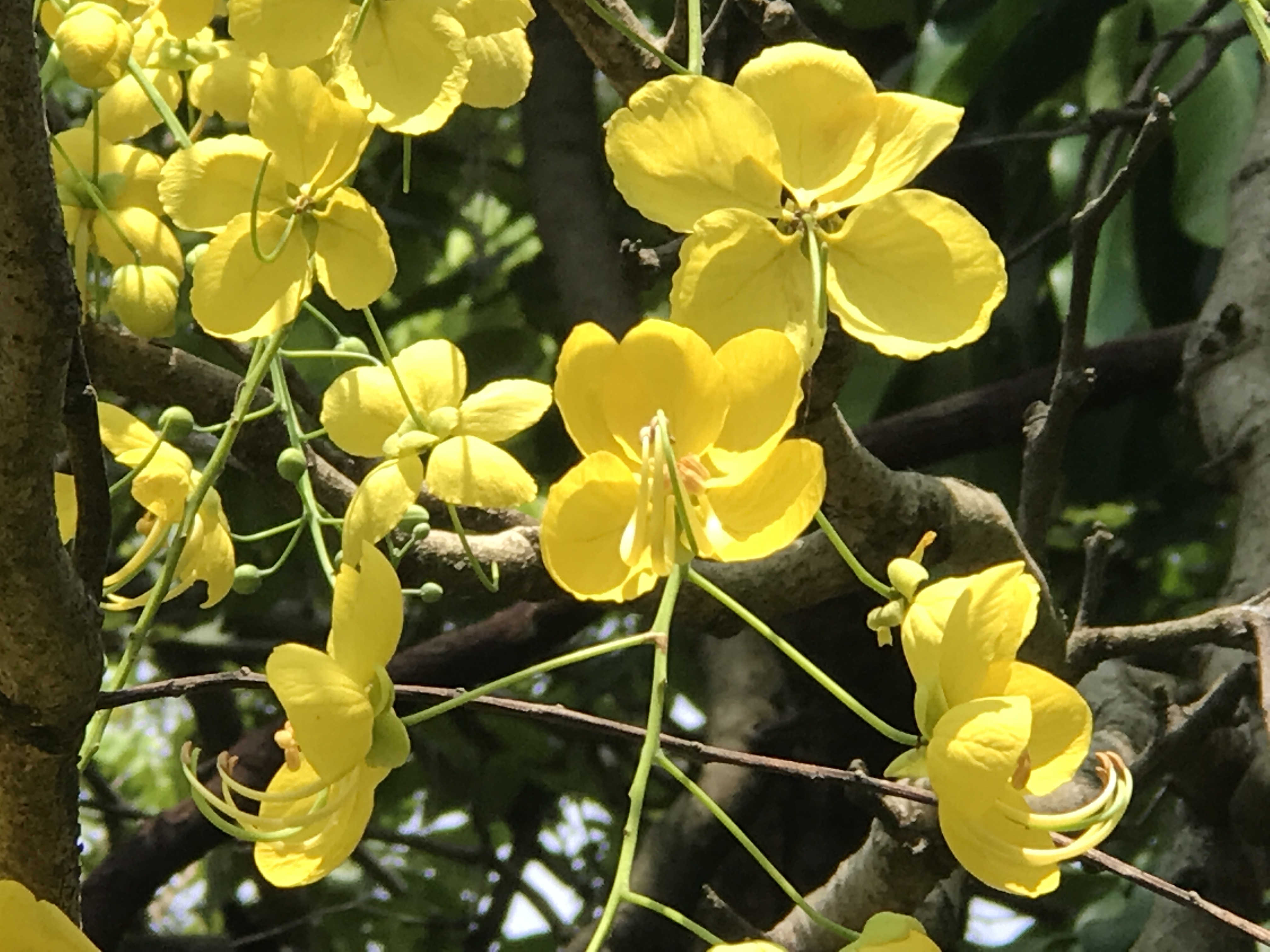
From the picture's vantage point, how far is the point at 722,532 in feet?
1.21

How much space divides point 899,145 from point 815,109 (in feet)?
0.08

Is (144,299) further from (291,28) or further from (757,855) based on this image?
(757,855)

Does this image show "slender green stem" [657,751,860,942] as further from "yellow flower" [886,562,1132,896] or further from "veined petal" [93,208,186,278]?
"veined petal" [93,208,186,278]

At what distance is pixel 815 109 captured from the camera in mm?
399

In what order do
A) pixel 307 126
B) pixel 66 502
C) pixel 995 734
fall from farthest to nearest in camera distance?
pixel 66 502 < pixel 307 126 < pixel 995 734

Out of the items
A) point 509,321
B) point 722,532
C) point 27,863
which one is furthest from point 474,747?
point 722,532

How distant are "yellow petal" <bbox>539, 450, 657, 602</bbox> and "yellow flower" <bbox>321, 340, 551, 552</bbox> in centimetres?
11

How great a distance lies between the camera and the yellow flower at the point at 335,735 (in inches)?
13.9

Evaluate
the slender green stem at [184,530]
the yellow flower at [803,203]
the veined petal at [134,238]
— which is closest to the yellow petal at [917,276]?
the yellow flower at [803,203]

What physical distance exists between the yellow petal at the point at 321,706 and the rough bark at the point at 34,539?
0.27 ft

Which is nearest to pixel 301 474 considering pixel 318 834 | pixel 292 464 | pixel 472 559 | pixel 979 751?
pixel 292 464

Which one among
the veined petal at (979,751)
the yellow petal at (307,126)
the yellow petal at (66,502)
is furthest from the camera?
the yellow petal at (66,502)

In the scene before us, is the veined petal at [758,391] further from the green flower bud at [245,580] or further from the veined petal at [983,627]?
the green flower bud at [245,580]

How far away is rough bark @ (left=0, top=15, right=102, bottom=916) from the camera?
35cm
